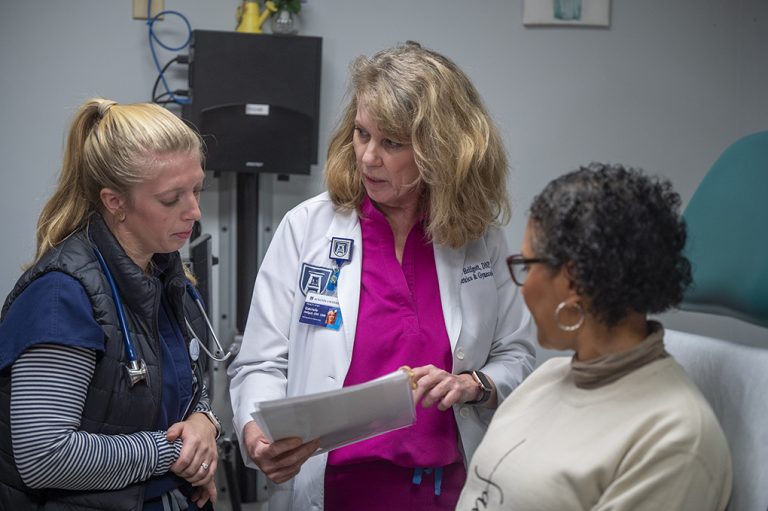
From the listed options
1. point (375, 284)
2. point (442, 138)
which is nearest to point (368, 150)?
point (442, 138)

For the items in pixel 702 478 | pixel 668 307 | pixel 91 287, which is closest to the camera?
pixel 702 478

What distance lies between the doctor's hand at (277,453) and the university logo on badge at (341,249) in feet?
1.20

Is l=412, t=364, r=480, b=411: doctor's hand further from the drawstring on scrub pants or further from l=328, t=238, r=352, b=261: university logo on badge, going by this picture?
l=328, t=238, r=352, b=261: university logo on badge

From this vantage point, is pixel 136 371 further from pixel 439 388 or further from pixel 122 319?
pixel 439 388

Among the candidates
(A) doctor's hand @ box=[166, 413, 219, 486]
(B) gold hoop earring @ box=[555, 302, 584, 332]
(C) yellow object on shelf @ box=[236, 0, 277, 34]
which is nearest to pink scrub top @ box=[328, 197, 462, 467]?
(A) doctor's hand @ box=[166, 413, 219, 486]

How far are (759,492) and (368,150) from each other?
917 mm

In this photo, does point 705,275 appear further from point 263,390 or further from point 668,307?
point 263,390

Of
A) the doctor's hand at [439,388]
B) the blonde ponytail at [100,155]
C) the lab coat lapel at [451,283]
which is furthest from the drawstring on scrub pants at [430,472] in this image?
the blonde ponytail at [100,155]

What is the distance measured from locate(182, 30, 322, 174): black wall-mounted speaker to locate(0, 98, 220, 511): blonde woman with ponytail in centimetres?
126

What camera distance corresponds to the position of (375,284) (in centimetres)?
167

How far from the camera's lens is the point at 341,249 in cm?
168

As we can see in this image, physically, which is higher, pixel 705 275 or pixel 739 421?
pixel 705 275

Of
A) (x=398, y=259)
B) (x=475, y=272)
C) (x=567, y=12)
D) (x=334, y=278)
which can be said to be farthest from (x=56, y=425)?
(x=567, y=12)

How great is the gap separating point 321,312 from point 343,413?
0.32 m
